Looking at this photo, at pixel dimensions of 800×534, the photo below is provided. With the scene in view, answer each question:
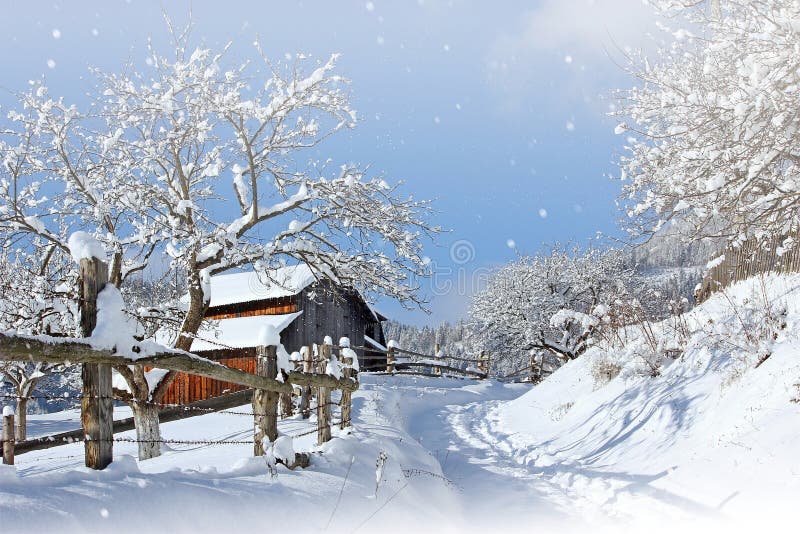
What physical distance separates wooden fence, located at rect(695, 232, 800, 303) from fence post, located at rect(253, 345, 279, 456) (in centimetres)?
1035

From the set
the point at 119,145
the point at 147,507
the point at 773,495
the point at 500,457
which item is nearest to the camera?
the point at 147,507

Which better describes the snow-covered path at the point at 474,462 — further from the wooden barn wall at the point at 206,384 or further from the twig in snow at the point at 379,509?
the wooden barn wall at the point at 206,384

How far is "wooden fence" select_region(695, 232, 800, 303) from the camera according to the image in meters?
12.3

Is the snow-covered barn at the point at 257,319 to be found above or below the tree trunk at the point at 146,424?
above

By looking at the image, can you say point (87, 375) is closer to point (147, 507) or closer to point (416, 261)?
point (147, 507)

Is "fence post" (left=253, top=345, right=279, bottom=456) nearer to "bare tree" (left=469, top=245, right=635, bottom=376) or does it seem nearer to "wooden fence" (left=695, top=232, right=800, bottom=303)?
"wooden fence" (left=695, top=232, right=800, bottom=303)

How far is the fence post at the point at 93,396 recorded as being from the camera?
3873mm

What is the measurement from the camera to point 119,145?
11.0 meters

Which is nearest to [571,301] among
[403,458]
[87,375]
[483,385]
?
[483,385]

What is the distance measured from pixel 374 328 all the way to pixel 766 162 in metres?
27.4

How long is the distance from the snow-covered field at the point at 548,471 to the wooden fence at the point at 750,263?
2.08ft

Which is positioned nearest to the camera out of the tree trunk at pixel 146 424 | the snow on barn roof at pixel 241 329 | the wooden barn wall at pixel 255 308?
the tree trunk at pixel 146 424

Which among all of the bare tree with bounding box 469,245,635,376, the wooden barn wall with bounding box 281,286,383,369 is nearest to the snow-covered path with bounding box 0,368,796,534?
the wooden barn wall with bounding box 281,286,383,369

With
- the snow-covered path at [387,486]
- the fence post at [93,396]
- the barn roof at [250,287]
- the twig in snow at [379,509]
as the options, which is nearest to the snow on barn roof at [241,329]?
the barn roof at [250,287]
